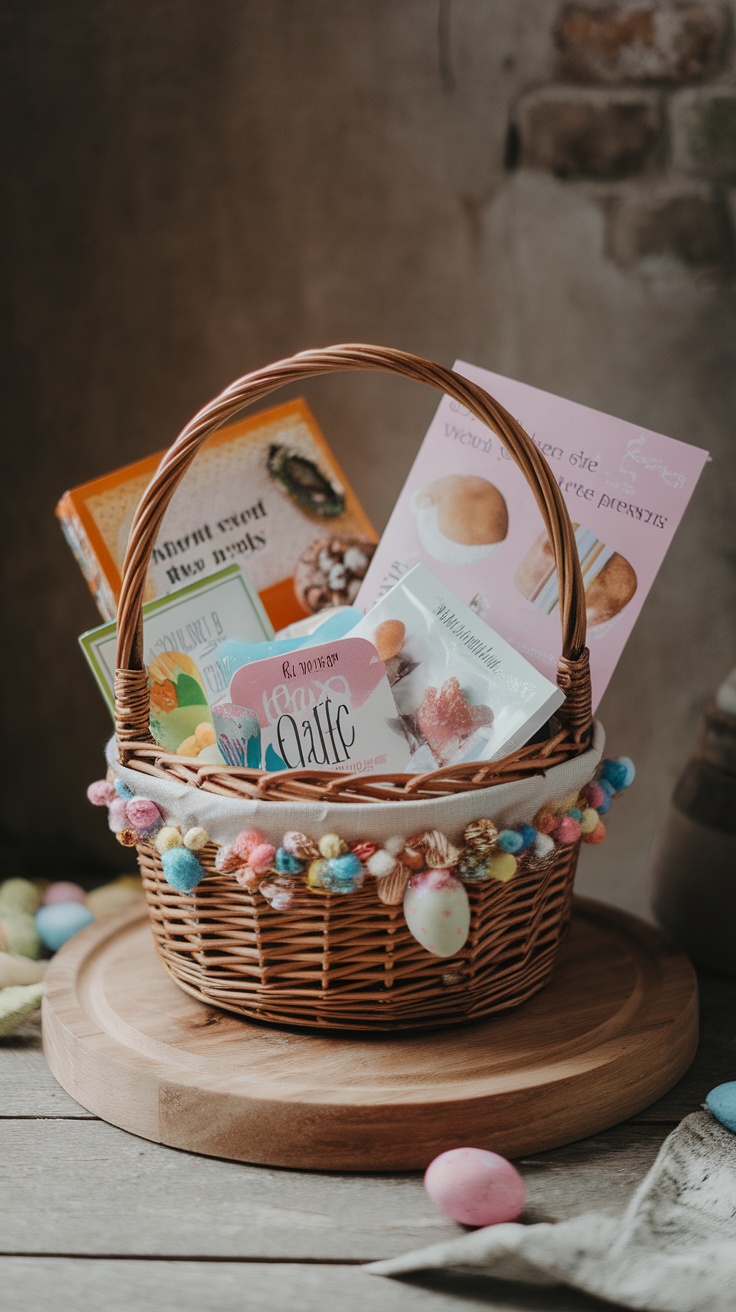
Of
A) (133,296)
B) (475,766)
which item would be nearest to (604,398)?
(133,296)

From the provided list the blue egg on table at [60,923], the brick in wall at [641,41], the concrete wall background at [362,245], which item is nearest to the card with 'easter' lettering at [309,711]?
the blue egg on table at [60,923]

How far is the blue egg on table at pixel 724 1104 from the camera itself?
0.86 meters

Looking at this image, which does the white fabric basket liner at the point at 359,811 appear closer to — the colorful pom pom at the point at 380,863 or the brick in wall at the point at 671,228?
the colorful pom pom at the point at 380,863

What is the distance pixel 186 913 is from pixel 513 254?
878mm

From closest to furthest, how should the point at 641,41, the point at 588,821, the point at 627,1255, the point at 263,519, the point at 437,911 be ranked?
the point at 627,1255
the point at 437,911
the point at 588,821
the point at 263,519
the point at 641,41

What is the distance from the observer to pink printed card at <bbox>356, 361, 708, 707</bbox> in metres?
1.00

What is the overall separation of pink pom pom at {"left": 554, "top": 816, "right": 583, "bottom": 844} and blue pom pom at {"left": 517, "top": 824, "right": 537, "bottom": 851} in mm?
31

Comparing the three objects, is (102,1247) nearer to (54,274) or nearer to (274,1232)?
(274,1232)

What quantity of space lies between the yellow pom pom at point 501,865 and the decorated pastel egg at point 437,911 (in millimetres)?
27

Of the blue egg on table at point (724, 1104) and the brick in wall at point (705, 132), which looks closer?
the blue egg on table at point (724, 1104)

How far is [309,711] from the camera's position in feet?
2.93

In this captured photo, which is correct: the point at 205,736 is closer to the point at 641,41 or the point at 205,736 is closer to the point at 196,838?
the point at 196,838

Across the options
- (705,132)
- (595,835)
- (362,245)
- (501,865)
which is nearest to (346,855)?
(501,865)

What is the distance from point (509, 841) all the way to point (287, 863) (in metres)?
0.16
